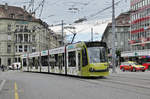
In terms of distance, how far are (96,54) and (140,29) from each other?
1830 inches

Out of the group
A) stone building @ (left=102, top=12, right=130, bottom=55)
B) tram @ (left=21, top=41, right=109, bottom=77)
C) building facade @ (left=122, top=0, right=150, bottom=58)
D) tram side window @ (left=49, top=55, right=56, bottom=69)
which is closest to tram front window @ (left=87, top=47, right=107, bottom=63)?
tram @ (left=21, top=41, right=109, bottom=77)

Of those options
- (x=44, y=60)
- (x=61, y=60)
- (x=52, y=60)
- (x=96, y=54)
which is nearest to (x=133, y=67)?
(x=44, y=60)

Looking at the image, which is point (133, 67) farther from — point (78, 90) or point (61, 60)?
point (78, 90)

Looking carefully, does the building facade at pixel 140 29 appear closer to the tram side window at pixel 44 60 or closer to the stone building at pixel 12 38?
the stone building at pixel 12 38

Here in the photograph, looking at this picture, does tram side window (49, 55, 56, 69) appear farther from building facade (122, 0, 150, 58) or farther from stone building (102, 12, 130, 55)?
stone building (102, 12, 130, 55)

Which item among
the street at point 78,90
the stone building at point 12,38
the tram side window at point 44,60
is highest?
the stone building at point 12,38

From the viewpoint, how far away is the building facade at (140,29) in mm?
63000

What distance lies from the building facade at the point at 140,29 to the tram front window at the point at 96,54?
130 ft

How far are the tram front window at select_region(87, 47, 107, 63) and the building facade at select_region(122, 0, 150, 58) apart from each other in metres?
39.6

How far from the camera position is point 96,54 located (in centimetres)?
2225

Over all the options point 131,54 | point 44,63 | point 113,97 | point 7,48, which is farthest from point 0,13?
point 113,97

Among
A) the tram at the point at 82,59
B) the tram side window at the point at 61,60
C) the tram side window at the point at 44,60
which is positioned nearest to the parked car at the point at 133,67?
the tram side window at the point at 44,60

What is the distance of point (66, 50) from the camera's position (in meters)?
27.0

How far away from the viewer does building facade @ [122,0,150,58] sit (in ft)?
207
